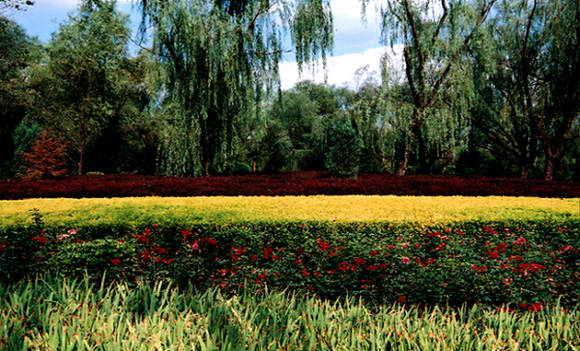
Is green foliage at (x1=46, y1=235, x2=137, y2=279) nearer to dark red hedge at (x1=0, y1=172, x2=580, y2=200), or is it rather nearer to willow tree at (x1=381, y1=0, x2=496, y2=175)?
dark red hedge at (x1=0, y1=172, x2=580, y2=200)

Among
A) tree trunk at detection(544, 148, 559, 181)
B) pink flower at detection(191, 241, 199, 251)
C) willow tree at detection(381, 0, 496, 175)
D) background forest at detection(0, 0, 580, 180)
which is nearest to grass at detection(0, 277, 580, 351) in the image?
pink flower at detection(191, 241, 199, 251)

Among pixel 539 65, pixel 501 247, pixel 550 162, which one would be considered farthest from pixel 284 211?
pixel 539 65

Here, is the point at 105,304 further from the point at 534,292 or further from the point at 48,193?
the point at 48,193

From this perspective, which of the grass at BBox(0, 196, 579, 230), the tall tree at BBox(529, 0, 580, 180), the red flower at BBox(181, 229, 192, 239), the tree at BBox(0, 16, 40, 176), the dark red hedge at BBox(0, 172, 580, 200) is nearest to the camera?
the red flower at BBox(181, 229, 192, 239)

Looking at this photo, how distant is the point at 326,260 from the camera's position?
4.39m

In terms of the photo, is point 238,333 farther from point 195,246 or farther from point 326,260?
point 195,246

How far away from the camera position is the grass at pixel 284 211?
17.0 ft

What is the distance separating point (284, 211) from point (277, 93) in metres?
6.13

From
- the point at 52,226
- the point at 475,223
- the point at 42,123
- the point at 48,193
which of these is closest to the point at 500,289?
the point at 475,223

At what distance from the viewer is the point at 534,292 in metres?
4.13

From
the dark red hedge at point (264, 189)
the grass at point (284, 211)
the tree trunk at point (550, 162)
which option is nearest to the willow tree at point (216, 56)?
the dark red hedge at point (264, 189)

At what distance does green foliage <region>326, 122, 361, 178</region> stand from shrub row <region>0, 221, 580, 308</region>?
624cm

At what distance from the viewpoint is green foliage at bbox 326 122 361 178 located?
1133 centimetres

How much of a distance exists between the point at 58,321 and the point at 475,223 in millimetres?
4736
